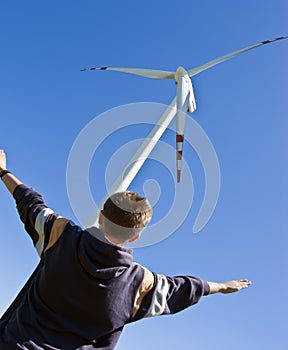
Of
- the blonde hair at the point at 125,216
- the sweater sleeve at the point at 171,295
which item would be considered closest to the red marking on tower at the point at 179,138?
the sweater sleeve at the point at 171,295

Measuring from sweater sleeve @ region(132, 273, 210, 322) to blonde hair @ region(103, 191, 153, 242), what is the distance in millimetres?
529

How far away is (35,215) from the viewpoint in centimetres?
438

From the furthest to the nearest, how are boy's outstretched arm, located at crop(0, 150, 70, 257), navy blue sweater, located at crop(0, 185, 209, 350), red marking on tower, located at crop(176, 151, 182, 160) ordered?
1. red marking on tower, located at crop(176, 151, 182, 160)
2. boy's outstretched arm, located at crop(0, 150, 70, 257)
3. navy blue sweater, located at crop(0, 185, 209, 350)

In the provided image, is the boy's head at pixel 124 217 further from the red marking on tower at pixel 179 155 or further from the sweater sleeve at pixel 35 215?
the red marking on tower at pixel 179 155

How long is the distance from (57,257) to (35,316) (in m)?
0.47

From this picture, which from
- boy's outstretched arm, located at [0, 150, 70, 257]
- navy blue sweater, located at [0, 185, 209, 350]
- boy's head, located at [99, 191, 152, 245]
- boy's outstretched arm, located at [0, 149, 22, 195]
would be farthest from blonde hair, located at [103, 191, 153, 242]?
boy's outstretched arm, located at [0, 149, 22, 195]

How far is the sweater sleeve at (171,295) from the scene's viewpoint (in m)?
4.36

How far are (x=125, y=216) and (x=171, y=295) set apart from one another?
88 centimetres

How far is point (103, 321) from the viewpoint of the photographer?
417 cm

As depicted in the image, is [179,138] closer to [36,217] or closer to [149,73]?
[149,73]

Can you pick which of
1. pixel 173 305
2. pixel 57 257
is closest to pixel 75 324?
pixel 57 257

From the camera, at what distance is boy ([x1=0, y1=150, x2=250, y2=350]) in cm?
403

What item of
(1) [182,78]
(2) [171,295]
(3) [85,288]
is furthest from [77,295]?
(1) [182,78]

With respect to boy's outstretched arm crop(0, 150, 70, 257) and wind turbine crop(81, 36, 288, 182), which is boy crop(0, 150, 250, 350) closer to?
boy's outstretched arm crop(0, 150, 70, 257)
